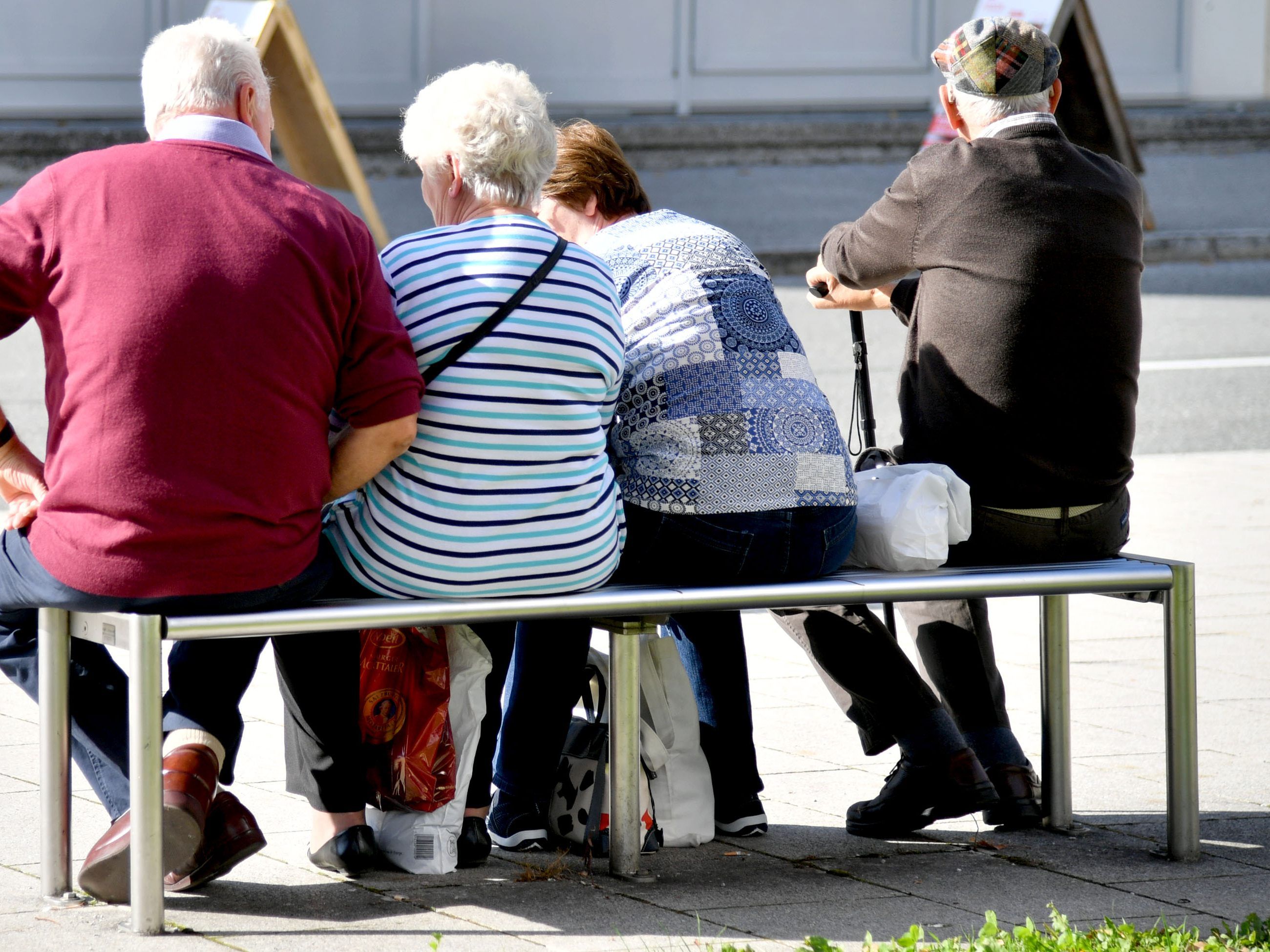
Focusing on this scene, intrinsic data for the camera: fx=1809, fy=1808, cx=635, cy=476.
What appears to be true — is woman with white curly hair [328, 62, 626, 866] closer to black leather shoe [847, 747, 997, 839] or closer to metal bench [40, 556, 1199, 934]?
metal bench [40, 556, 1199, 934]

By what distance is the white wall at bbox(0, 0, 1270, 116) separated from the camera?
14.1m

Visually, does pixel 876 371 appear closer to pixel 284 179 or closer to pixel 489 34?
pixel 489 34

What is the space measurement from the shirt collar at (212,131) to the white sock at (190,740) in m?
1.06

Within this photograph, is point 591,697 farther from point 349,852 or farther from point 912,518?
point 912,518

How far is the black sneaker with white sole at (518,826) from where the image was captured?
368 cm

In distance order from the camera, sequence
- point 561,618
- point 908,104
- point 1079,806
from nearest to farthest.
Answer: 1. point 561,618
2. point 1079,806
3. point 908,104

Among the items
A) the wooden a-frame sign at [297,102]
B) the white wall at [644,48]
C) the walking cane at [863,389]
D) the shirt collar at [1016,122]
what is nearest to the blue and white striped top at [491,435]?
the shirt collar at [1016,122]

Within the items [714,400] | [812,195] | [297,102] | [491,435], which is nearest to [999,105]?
[714,400]

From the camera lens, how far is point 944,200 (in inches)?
151

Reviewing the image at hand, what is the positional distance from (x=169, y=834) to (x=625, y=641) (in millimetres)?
907

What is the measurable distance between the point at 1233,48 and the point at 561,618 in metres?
15.3

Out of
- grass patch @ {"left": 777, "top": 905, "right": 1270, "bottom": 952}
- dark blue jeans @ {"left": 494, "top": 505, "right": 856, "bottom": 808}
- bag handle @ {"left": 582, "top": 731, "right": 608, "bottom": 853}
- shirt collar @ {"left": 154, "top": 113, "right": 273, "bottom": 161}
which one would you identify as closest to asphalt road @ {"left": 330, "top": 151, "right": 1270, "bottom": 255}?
dark blue jeans @ {"left": 494, "top": 505, "right": 856, "bottom": 808}

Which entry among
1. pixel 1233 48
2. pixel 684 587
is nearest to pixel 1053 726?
pixel 684 587

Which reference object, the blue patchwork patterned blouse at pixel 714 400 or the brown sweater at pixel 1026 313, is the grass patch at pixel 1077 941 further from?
the brown sweater at pixel 1026 313
